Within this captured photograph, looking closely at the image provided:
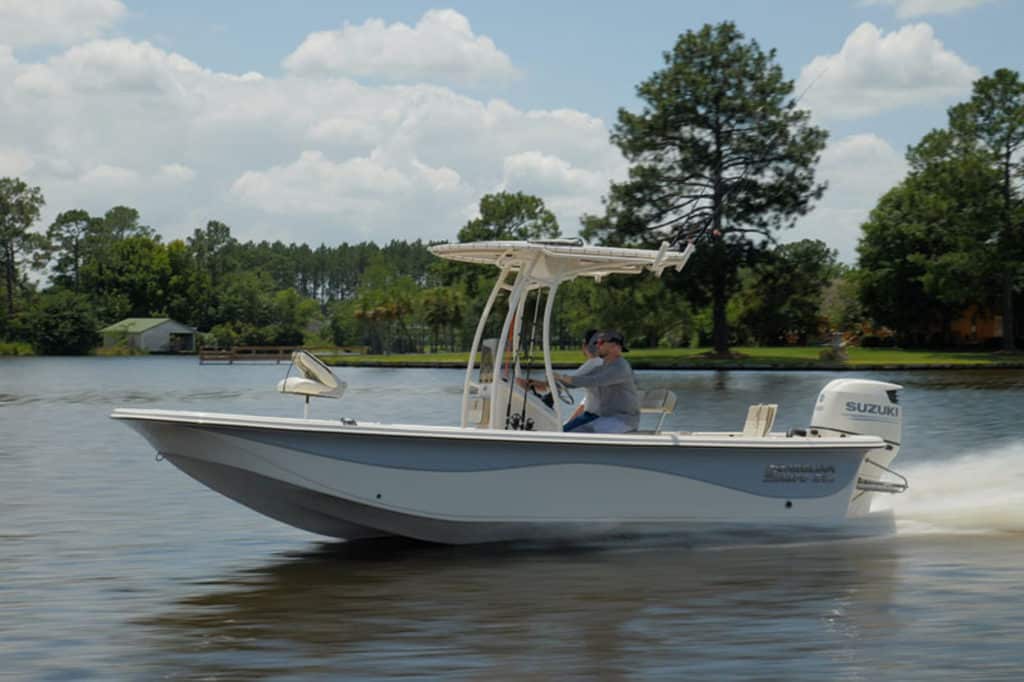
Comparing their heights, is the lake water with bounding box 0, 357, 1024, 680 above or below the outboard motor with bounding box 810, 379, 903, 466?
below

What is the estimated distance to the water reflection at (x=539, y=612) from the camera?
25.7 feet

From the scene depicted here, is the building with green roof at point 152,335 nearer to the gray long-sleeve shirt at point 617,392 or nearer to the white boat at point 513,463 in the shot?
the white boat at point 513,463

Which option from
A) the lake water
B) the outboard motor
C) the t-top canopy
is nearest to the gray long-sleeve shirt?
the t-top canopy

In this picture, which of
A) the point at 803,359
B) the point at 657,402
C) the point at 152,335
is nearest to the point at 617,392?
the point at 657,402

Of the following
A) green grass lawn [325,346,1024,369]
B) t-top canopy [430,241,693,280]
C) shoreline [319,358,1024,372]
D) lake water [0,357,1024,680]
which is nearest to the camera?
lake water [0,357,1024,680]

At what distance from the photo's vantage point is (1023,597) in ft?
30.9

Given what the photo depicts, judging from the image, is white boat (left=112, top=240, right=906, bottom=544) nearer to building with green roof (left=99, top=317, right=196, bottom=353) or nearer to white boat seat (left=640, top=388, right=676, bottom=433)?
white boat seat (left=640, top=388, right=676, bottom=433)

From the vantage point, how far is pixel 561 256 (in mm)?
10797

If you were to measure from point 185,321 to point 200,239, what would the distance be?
66.9 feet

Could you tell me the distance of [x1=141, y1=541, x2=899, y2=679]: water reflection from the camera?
7820 mm

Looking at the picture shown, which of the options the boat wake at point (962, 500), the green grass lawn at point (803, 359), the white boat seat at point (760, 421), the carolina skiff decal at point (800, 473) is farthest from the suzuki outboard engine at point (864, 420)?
the green grass lawn at point (803, 359)

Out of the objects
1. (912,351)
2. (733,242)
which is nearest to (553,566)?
(733,242)

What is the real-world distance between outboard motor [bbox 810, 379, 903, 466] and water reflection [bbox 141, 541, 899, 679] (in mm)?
969

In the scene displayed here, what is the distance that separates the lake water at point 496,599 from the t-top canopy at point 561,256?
7.40 ft
